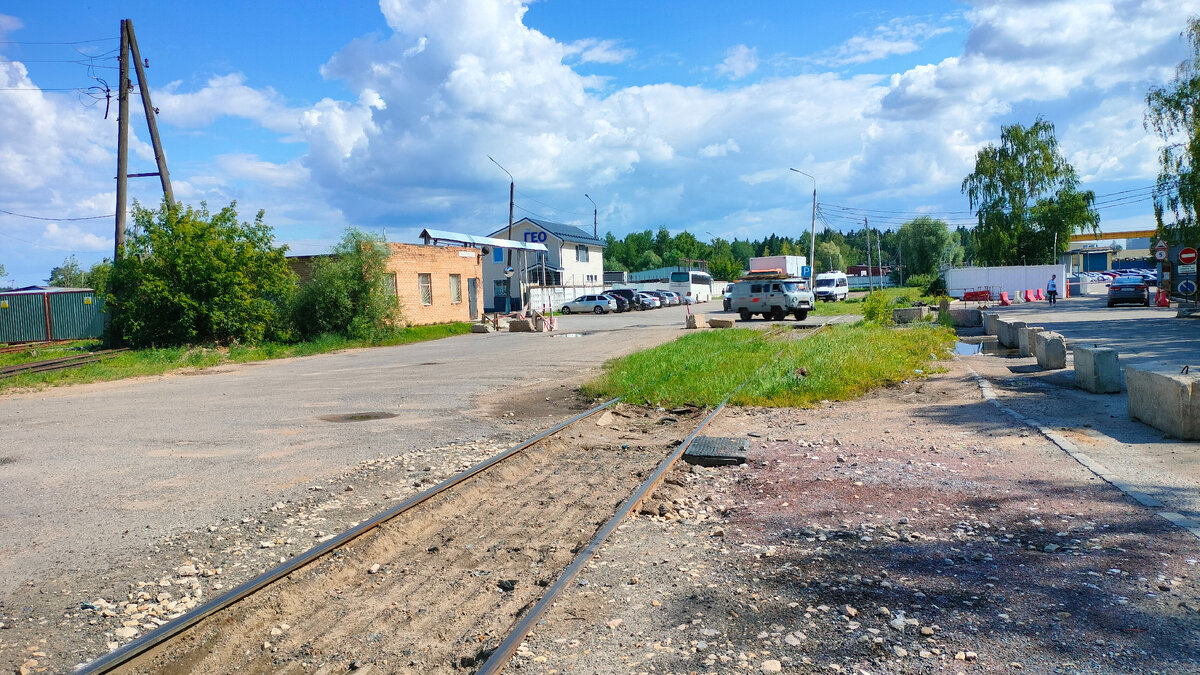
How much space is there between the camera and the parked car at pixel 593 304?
52.4 metres

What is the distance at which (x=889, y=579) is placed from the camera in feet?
15.0

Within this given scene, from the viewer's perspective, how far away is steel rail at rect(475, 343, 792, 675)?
3.66 meters

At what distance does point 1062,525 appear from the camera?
539 centimetres

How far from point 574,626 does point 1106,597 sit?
2.90 meters

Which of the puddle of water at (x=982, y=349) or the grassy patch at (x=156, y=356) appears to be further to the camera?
the puddle of water at (x=982, y=349)

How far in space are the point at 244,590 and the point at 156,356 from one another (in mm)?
20670

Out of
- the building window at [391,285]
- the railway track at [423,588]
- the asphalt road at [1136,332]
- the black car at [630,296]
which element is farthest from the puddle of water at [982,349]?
the black car at [630,296]

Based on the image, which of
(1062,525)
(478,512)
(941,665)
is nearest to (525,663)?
(941,665)

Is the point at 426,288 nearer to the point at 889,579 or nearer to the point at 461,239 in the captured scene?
the point at 461,239

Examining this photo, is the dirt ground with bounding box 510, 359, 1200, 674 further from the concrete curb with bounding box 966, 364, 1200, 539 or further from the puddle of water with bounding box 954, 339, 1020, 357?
the puddle of water with bounding box 954, 339, 1020, 357

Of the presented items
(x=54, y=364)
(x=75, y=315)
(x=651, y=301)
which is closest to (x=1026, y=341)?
(x=54, y=364)

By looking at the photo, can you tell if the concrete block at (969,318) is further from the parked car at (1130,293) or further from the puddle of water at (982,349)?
the parked car at (1130,293)

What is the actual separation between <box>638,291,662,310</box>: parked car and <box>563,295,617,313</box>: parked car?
452cm

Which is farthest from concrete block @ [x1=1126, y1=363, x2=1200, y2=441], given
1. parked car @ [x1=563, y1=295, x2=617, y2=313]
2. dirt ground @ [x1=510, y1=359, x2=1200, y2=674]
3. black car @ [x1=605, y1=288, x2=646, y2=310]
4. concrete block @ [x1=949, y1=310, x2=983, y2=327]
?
black car @ [x1=605, y1=288, x2=646, y2=310]
